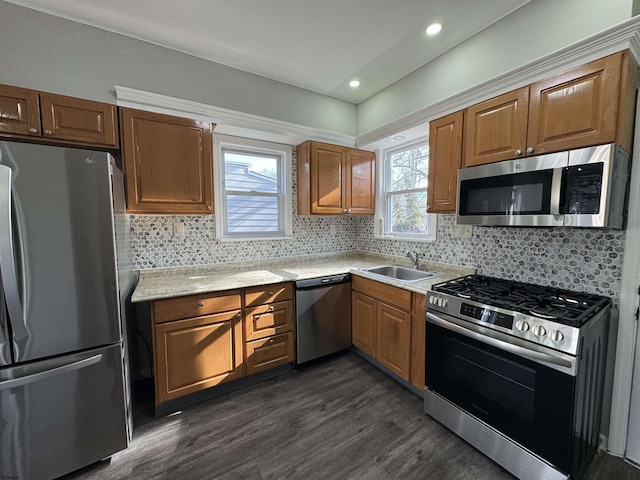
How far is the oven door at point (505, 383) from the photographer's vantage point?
1.25 m

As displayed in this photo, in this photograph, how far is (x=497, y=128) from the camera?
5.80 ft

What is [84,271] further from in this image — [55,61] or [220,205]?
[55,61]

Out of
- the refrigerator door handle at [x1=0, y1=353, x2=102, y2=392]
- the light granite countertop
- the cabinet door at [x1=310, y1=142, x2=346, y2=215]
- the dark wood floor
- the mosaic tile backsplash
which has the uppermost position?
the cabinet door at [x1=310, y1=142, x2=346, y2=215]

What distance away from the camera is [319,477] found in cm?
148

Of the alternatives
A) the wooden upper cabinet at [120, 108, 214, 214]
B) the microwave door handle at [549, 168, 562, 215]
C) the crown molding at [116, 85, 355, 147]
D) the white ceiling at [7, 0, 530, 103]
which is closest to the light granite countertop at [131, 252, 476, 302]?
the wooden upper cabinet at [120, 108, 214, 214]

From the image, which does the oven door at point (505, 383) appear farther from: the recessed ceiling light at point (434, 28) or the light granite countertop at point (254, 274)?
the recessed ceiling light at point (434, 28)

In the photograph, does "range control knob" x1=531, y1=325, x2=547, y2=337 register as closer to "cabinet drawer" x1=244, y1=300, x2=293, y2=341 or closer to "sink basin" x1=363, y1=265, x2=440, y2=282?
"sink basin" x1=363, y1=265, x2=440, y2=282

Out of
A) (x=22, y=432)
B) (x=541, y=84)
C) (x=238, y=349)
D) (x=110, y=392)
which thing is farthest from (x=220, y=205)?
(x=541, y=84)

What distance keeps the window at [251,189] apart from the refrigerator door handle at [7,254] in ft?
4.63

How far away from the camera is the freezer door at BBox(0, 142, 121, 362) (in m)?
1.29

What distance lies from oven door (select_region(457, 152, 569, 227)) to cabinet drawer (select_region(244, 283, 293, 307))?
4.99ft

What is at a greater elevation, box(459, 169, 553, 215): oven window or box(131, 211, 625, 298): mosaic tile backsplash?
box(459, 169, 553, 215): oven window

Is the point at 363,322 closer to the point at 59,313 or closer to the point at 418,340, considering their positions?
the point at 418,340

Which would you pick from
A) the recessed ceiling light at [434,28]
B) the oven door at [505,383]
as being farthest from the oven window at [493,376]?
the recessed ceiling light at [434,28]
